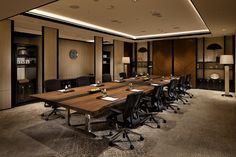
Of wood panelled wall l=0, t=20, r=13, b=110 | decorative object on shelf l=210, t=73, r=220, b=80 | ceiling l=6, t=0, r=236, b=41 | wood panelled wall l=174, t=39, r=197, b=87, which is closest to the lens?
ceiling l=6, t=0, r=236, b=41

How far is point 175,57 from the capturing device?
9820mm

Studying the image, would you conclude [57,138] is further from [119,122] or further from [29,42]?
[29,42]

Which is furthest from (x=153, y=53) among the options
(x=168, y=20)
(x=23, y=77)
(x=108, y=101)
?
(x=108, y=101)

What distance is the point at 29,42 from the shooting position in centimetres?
675

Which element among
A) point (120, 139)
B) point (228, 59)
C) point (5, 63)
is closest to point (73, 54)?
point (5, 63)

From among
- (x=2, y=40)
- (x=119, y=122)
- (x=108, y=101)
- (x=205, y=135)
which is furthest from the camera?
(x=2, y=40)

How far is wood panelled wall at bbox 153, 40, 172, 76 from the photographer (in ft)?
32.9

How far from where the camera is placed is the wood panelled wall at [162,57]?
32.9 feet

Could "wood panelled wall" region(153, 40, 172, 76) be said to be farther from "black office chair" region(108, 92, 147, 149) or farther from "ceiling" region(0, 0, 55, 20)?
"ceiling" region(0, 0, 55, 20)

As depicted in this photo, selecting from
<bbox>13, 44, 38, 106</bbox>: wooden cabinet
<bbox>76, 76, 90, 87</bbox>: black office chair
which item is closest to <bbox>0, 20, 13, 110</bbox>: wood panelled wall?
<bbox>13, 44, 38, 106</bbox>: wooden cabinet

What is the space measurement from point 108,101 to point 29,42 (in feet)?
17.3

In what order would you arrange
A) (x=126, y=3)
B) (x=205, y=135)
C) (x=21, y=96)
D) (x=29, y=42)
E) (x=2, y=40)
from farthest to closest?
1. (x=29, y=42)
2. (x=21, y=96)
3. (x=2, y=40)
4. (x=126, y=3)
5. (x=205, y=135)

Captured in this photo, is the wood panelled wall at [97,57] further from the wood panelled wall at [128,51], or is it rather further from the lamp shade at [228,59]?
the lamp shade at [228,59]

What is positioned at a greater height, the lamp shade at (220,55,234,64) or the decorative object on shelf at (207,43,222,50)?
the decorative object on shelf at (207,43,222,50)
